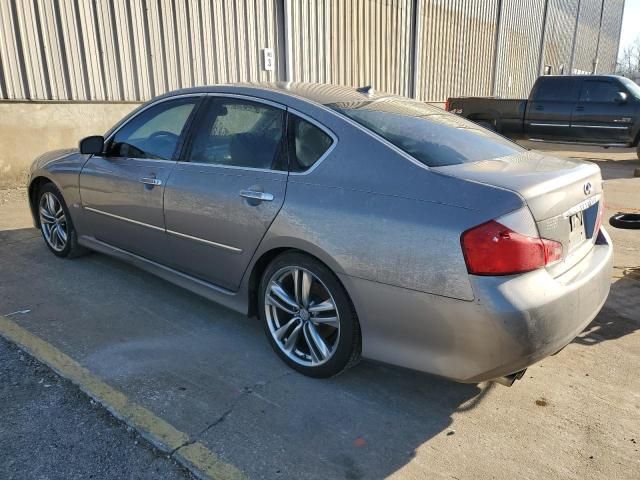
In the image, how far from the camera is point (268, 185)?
3.00 metres

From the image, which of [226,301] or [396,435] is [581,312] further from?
[226,301]

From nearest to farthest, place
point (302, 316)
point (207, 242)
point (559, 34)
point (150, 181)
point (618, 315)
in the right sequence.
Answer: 1. point (302, 316)
2. point (207, 242)
3. point (150, 181)
4. point (618, 315)
5. point (559, 34)

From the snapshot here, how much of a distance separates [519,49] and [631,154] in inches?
411

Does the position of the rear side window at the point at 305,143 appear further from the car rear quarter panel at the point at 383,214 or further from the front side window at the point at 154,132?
the front side window at the point at 154,132

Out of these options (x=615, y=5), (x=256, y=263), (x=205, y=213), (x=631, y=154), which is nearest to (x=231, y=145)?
(x=205, y=213)

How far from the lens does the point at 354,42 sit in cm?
1400

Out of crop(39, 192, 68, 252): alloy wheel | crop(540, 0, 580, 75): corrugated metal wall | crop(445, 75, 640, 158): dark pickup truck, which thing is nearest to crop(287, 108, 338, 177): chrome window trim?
crop(39, 192, 68, 252): alloy wheel

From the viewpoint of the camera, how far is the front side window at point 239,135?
3.14 meters

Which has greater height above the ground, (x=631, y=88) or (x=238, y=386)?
(x=631, y=88)

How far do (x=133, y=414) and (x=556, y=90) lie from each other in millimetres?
13227

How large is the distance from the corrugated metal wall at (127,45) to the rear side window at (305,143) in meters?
7.00

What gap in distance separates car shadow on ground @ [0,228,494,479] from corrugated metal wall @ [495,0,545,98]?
21.5 meters

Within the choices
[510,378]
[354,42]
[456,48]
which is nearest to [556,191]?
[510,378]

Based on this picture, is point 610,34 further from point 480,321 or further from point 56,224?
point 480,321
